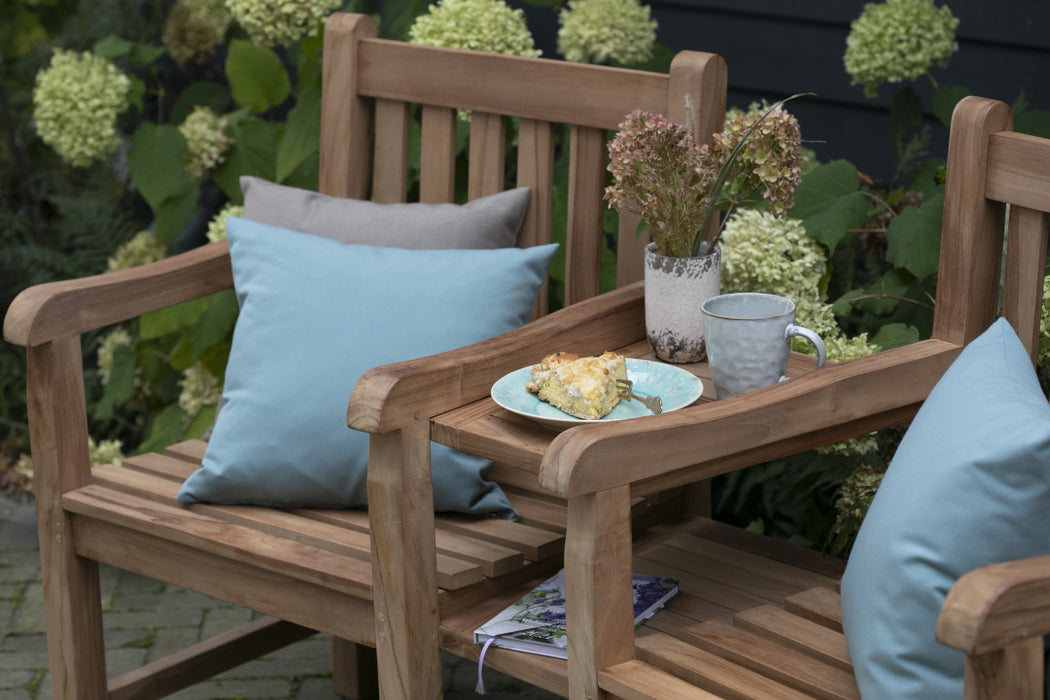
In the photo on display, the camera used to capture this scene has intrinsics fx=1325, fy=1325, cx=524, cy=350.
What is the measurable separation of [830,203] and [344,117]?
0.87 metres

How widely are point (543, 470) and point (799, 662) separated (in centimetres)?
37

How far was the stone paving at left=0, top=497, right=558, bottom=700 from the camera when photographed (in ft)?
8.38

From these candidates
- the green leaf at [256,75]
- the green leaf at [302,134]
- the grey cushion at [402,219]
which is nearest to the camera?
the grey cushion at [402,219]

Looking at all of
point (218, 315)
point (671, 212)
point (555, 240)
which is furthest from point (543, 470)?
point (218, 315)

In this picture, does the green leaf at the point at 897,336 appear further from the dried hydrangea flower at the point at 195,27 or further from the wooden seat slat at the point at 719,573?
the dried hydrangea flower at the point at 195,27

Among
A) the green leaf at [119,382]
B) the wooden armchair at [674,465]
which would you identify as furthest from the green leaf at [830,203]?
the green leaf at [119,382]

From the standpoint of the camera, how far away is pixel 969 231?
1.76 meters

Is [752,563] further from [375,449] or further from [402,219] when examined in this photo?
[402,219]

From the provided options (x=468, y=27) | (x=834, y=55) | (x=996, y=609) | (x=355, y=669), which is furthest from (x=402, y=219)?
(x=834, y=55)

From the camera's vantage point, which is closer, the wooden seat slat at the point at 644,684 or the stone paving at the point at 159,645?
the wooden seat slat at the point at 644,684

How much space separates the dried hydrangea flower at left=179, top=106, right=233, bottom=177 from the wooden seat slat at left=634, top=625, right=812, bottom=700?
183 cm

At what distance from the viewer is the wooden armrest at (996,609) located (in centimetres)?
107

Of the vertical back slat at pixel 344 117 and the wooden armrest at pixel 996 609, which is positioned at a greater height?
the vertical back slat at pixel 344 117

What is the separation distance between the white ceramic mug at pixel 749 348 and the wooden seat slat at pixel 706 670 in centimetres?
34
